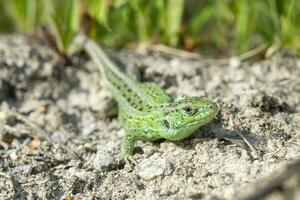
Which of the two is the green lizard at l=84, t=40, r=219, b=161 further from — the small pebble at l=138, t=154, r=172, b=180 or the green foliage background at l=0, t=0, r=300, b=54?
the green foliage background at l=0, t=0, r=300, b=54

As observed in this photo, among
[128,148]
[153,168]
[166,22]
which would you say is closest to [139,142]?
[128,148]

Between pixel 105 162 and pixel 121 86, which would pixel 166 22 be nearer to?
pixel 121 86

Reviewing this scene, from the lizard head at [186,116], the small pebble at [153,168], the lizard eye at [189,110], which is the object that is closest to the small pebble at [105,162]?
the small pebble at [153,168]

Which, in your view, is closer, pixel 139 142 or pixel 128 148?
pixel 128 148

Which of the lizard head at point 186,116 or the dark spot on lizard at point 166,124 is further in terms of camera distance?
the dark spot on lizard at point 166,124

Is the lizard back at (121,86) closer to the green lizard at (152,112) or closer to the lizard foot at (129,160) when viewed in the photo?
the green lizard at (152,112)

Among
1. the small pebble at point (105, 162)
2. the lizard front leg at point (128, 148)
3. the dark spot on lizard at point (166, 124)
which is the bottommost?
the small pebble at point (105, 162)

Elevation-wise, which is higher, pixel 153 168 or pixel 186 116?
pixel 186 116
